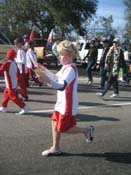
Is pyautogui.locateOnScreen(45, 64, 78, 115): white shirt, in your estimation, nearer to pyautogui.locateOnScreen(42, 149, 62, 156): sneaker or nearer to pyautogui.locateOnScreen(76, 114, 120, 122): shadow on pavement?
pyautogui.locateOnScreen(42, 149, 62, 156): sneaker

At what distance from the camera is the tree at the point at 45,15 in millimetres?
43219

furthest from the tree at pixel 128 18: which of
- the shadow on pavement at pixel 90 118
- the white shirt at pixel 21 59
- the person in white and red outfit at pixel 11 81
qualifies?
the person in white and red outfit at pixel 11 81

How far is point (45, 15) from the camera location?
46406mm

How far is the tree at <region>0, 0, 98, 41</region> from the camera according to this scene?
43.2 m

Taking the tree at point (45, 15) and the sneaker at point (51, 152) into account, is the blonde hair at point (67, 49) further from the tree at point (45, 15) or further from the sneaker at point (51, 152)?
the tree at point (45, 15)

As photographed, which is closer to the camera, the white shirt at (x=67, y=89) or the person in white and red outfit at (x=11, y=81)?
the white shirt at (x=67, y=89)

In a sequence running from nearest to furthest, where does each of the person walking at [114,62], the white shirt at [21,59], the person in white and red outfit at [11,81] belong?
the person in white and red outfit at [11,81], the white shirt at [21,59], the person walking at [114,62]

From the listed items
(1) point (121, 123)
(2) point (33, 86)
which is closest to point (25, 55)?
(2) point (33, 86)

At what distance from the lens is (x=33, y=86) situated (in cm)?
1714

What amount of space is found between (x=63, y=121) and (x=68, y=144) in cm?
92

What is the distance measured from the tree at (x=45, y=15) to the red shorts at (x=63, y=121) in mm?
35868

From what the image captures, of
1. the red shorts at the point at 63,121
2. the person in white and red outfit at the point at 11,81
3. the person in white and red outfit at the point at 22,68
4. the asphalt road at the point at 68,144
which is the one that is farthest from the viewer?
the person in white and red outfit at the point at 22,68

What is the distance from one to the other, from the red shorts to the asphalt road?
0.42m

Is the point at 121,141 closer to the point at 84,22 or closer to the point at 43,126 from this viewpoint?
the point at 43,126
